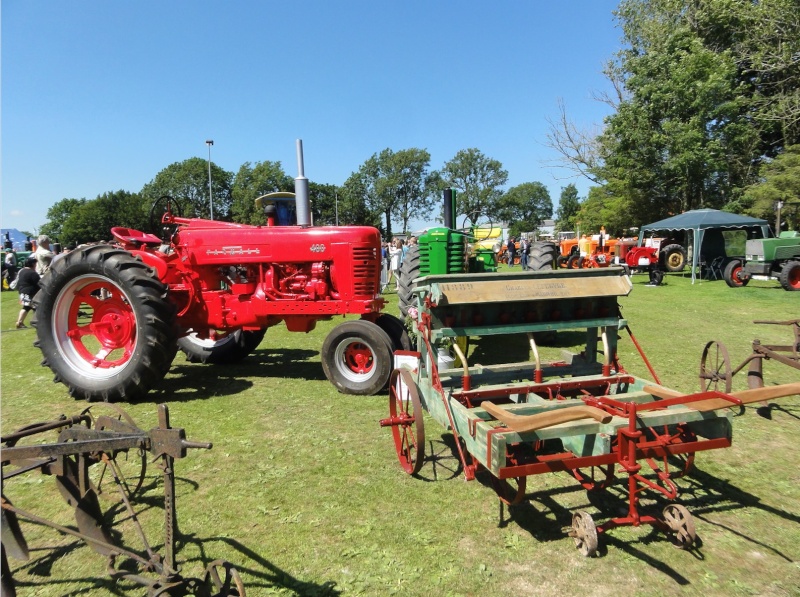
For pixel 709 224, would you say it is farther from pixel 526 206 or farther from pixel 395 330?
pixel 526 206

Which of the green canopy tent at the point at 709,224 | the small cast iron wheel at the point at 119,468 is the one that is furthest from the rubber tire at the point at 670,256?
the small cast iron wheel at the point at 119,468

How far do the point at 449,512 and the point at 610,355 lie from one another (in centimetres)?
168

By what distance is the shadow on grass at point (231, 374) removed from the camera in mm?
5598

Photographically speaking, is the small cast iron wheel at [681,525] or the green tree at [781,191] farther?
the green tree at [781,191]

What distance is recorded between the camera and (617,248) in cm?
1930

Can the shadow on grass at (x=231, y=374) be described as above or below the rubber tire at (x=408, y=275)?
below

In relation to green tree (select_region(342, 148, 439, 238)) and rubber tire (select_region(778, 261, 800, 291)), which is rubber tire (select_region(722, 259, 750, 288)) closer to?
rubber tire (select_region(778, 261, 800, 291))

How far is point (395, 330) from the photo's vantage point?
5719 millimetres

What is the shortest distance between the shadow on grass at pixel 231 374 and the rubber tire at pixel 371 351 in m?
0.69

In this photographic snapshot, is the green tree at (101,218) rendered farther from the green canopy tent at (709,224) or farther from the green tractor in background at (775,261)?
the green tractor in background at (775,261)

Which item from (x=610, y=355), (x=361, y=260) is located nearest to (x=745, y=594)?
(x=610, y=355)

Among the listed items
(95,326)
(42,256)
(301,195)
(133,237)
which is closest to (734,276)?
(301,195)

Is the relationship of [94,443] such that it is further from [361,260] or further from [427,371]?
[361,260]

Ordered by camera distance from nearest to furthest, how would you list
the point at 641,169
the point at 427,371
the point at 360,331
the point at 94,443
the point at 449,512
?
1. the point at 94,443
2. the point at 449,512
3. the point at 427,371
4. the point at 360,331
5. the point at 641,169
